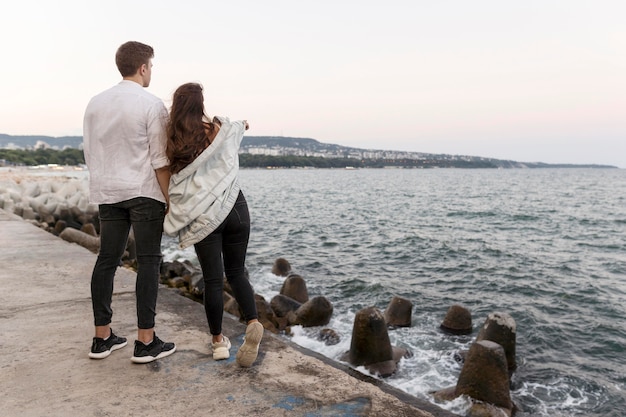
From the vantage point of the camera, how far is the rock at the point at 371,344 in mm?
6598

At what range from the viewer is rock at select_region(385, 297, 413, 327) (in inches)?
380

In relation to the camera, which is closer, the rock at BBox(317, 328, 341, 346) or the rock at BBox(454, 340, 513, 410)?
the rock at BBox(454, 340, 513, 410)

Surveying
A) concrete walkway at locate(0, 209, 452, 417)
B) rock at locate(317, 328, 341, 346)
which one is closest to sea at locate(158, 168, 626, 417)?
rock at locate(317, 328, 341, 346)

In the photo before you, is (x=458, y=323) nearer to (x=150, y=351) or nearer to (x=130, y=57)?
(x=150, y=351)

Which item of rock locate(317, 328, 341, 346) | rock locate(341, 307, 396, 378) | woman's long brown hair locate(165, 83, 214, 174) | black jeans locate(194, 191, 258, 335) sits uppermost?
woman's long brown hair locate(165, 83, 214, 174)

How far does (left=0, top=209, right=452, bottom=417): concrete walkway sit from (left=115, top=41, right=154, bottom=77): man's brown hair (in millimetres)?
2051

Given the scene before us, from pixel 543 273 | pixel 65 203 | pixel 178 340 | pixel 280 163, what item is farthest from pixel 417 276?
pixel 280 163

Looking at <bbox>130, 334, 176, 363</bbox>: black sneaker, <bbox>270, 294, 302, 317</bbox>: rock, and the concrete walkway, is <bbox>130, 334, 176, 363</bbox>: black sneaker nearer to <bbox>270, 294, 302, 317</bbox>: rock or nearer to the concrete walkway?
the concrete walkway

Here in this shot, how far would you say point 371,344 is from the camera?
673 cm

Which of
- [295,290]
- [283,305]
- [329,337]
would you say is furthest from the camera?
[295,290]

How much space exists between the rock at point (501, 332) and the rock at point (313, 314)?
10.6 feet

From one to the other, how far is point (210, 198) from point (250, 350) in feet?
3.67

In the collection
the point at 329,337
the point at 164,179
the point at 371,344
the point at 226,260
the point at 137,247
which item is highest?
the point at 164,179

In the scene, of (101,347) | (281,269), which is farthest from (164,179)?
(281,269)
